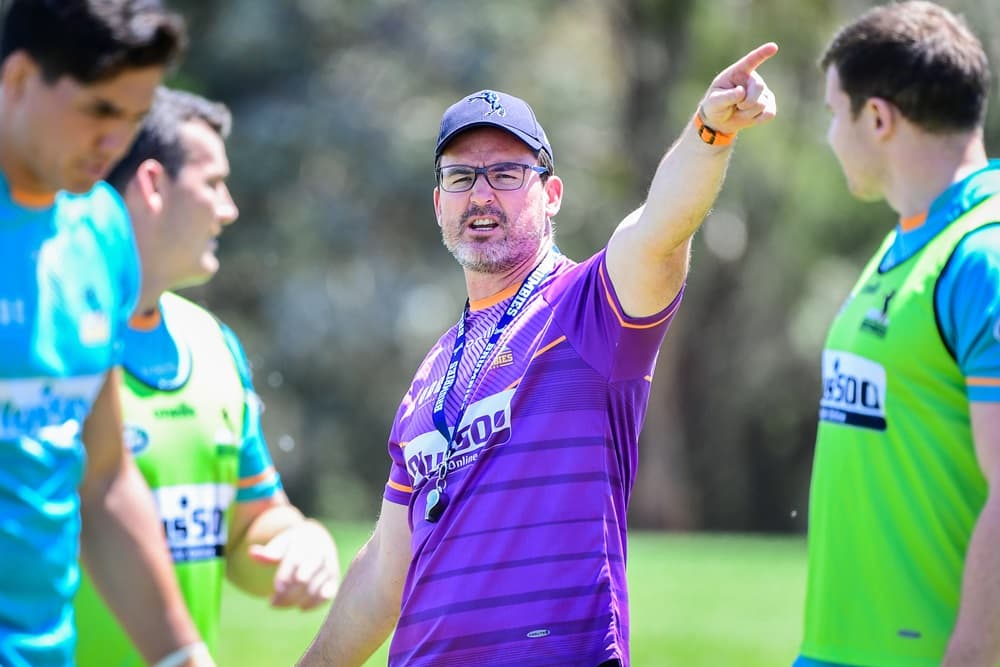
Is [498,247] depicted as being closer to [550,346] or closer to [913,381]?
[550,346]

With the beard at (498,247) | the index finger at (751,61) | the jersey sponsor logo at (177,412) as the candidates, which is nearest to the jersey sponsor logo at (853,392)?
the index finger at (751,61)

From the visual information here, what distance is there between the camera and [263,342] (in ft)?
91.4

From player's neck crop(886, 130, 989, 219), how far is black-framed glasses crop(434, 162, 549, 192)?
1.10 metres

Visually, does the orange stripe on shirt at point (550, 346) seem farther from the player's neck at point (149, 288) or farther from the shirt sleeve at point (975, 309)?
the player's neck at point (149, 288)

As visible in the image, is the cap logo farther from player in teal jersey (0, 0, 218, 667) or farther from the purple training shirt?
player in teal jersey (0, 0, 218, 667)

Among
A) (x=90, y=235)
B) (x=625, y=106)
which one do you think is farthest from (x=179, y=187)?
(x=625, y=106)

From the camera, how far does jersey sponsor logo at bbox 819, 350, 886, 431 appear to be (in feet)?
12.3

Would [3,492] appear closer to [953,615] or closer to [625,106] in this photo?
[953,615]

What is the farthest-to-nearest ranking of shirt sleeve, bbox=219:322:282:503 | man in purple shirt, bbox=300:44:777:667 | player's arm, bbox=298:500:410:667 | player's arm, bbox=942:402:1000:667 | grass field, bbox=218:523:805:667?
grass field, bbox=218:523:805:667 < shirt sleeve, bbox=219:322:282:503 < player's arm, bbox=298:500:410:667 < man in purple shirt, bbox=300:44:777:667 < player's arm, bbox=942:402:1000:667

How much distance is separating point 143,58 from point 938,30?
2.17 metres

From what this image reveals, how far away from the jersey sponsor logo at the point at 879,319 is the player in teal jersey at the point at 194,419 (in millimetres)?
1790

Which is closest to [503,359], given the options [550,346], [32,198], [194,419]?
[550,346]

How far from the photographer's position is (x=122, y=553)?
3.26 metres

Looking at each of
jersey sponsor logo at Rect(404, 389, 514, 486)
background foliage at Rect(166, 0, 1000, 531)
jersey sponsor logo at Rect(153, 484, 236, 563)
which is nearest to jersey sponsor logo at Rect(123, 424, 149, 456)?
jersey sponsor logo at Rect(153, 484, 236, 563)
